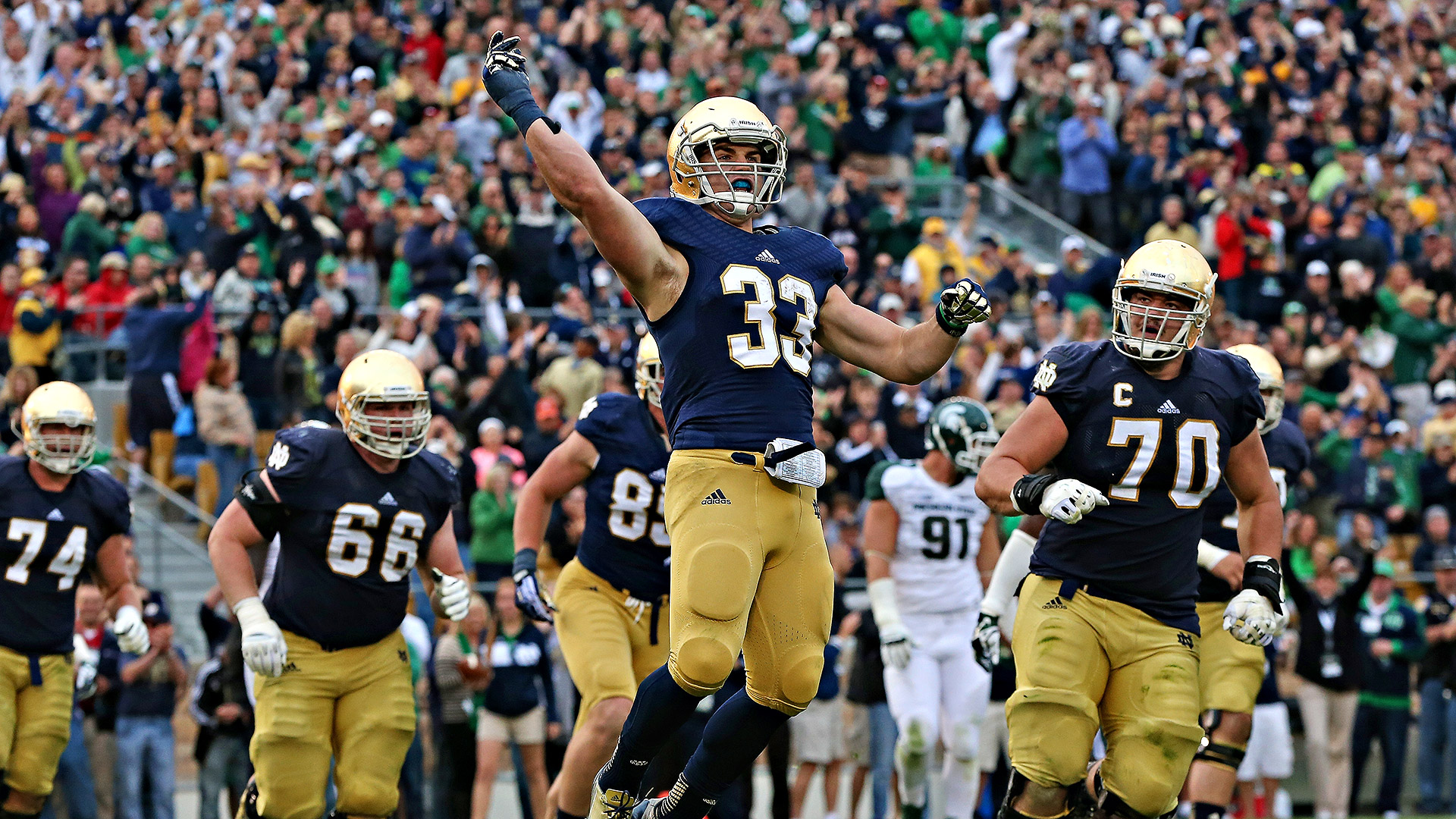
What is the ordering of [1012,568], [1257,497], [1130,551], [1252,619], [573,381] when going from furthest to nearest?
[573,381]
[1012,568]
[1257,497]
[1130,551]
[1252,619]

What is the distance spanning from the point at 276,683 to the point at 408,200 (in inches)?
333

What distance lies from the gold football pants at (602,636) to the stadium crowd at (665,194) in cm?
286

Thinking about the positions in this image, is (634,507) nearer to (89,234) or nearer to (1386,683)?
(1386,683)

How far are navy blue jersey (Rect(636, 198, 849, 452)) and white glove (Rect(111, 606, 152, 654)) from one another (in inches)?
129

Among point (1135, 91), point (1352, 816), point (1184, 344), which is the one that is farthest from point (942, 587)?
point (1135, 91)

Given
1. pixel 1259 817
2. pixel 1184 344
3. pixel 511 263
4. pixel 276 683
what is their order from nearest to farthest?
pixel 1184 344 → pixel 276 683 → pixel 1259 817 → pixel 511 263

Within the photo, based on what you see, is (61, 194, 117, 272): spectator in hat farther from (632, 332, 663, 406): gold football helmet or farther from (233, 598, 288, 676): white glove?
(233, 598, 288, 676): white glove

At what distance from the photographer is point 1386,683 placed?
11984 mm

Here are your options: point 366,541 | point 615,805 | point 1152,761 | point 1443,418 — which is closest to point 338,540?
point 366,541

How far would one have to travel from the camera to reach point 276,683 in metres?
6.65

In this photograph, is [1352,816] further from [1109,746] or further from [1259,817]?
[1109,746]

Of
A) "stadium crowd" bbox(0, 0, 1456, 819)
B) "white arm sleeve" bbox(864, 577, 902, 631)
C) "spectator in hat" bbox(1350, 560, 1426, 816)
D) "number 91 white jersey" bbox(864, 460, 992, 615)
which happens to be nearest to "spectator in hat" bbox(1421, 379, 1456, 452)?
"stadium crowd" bbox(0, 0, 1456, 819)

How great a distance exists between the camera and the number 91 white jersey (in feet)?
29.2

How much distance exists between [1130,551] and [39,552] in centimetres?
463
